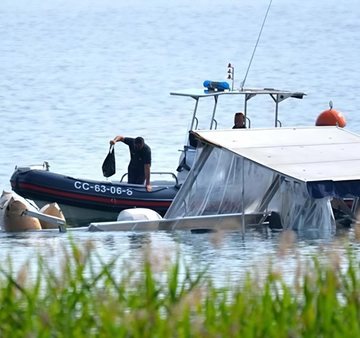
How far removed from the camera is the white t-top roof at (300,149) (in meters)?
15.8

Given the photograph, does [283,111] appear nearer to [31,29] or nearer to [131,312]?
[131,312]

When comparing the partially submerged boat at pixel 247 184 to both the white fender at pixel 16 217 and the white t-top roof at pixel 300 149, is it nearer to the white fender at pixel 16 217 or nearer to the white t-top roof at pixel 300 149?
the white t-top roof at pixel 300 149

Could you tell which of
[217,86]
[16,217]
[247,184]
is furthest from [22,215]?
[217,86]

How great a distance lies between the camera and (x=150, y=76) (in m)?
52.4

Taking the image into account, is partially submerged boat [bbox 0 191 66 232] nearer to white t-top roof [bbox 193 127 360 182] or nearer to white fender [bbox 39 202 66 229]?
white fender [bbox 39 202 66 229]

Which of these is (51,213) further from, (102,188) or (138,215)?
(102,188)

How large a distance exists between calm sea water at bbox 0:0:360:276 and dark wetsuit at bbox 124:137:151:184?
3365 millimetres

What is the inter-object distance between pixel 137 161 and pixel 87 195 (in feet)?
3.66

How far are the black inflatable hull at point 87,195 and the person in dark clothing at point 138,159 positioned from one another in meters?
0.32

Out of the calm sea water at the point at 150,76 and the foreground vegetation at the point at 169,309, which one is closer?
the foreground vegetation at the point at 169,309

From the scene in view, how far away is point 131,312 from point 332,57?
54893 millimetres

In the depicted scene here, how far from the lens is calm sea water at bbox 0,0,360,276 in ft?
55.2

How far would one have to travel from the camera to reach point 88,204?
63.7 ft

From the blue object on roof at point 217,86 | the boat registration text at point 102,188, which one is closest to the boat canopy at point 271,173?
the boat registration text at point 102,188
